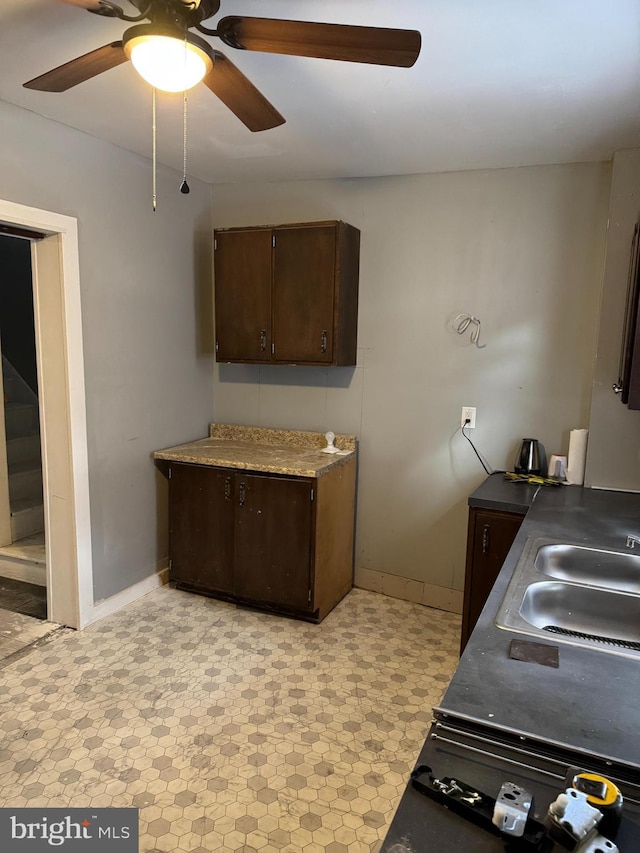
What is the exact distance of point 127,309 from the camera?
118 inches

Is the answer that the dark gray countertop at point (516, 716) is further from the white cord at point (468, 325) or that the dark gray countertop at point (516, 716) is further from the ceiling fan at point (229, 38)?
the white cord at point (468, 325)

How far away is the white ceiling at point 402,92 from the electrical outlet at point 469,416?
1.26 meters

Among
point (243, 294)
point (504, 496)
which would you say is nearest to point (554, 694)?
point (504, 496)

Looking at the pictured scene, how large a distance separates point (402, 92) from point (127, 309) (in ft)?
5.76

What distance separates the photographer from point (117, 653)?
2670 millimetres

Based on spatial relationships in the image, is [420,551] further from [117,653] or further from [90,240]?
[90,240]

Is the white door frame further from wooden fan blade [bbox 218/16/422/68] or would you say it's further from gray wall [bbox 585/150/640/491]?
gray wall [bbox 585/150/640/491]

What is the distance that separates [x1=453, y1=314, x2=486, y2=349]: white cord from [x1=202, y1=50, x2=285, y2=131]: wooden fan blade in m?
1.54

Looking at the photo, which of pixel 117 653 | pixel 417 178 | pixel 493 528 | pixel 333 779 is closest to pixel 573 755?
pixel 333 779

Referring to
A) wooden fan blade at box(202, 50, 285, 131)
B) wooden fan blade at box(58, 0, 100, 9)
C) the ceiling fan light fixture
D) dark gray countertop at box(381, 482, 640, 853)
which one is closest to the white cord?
wooden fan blade at box(202, 50, 285, 131)

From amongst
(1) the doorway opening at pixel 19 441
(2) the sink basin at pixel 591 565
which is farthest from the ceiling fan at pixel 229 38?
(1) the doorway opening at pixel 19 441

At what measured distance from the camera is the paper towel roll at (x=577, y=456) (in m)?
2.75

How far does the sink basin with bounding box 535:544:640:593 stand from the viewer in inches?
72.4

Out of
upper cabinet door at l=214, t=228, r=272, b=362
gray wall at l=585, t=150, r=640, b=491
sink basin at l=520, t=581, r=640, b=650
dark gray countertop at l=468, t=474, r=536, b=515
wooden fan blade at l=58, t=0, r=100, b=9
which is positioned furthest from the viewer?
upper cabinet door at l=214, t=228, r=272, b=362
